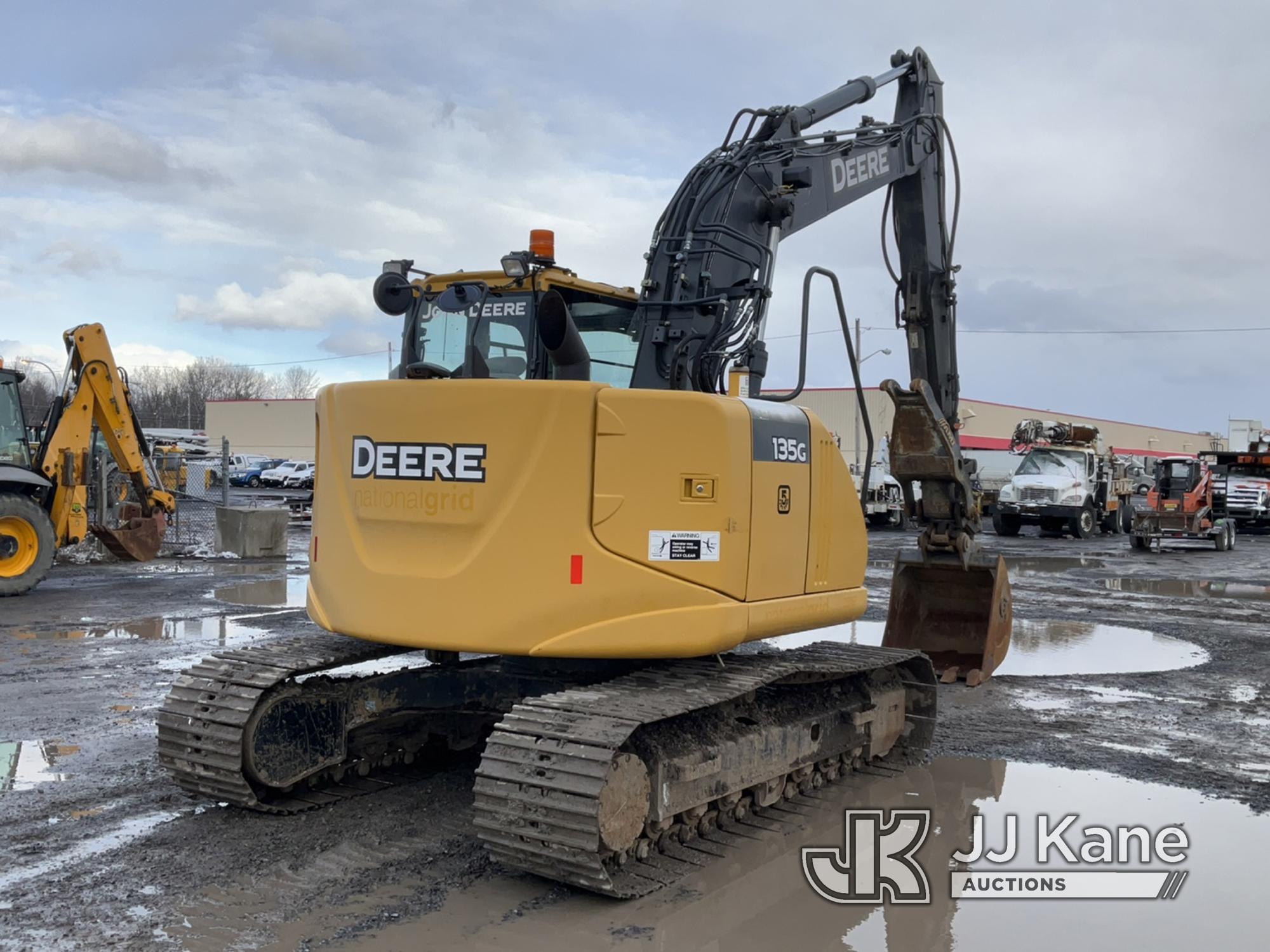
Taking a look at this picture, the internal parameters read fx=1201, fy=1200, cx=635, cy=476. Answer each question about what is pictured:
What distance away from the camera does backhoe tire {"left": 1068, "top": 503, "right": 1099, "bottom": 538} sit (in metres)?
31.2

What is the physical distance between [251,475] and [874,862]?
2149 inches

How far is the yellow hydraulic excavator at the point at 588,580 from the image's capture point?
5230mm

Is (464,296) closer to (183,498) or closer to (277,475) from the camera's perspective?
(183,498)

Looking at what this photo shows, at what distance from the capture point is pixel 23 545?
1512cm

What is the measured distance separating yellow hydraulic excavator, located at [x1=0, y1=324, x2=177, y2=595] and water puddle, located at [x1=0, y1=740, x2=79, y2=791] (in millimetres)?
8506

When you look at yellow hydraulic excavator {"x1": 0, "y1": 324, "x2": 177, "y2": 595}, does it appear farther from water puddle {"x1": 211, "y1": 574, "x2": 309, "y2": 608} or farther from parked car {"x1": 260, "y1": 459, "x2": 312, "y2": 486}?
parked car {"x1": 260, "y1": 459, "x2": 312, "y2": 486}

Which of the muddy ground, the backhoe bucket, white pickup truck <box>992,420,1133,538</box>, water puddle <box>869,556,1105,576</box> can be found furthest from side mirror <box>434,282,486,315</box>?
white pickup truck <box>992,420,1133,538</box>

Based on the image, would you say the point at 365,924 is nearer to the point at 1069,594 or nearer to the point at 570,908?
Answer: the point at 570,908

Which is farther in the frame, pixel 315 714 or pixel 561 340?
pixel 315 714

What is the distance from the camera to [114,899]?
4785 millimetres

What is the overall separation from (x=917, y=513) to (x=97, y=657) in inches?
284

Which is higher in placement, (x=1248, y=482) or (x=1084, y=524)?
(x=1248, y=482)

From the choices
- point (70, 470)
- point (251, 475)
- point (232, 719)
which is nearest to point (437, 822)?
point (232, 719)

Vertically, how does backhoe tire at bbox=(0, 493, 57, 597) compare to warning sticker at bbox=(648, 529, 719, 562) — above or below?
below
